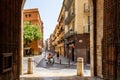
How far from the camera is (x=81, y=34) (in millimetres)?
30781

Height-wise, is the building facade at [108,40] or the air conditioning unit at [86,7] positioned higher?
the air conditioning unit at [86,7]

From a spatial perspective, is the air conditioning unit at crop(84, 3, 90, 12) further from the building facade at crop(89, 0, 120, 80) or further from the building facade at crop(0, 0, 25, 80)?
the building facade at crop(0, 0, 25, 80)

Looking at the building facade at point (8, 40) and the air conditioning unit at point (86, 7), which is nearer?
the building facade at point (8, 40)

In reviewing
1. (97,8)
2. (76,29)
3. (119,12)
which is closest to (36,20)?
(76,29)

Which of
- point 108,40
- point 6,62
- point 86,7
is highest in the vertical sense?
point 86,7

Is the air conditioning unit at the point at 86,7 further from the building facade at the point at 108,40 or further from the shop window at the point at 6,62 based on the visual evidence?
the shop window at the point at 6,62

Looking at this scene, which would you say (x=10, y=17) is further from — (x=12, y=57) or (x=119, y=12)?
(x=119, y=12)

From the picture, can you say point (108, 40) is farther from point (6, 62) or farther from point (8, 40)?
point (6, 62)

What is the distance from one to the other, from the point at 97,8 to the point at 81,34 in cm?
1654

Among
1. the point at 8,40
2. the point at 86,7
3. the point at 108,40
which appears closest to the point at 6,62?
the point at 8,40

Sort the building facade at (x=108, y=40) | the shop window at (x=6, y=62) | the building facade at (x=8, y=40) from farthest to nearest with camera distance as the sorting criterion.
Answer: the building facade at (x=108, y=40) → the shop window at (x=6, y=62) → the building facade at (x=8, y=40)

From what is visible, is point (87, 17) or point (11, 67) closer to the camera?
point (11, 67)

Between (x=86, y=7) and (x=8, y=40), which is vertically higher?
(x=86, y=7)

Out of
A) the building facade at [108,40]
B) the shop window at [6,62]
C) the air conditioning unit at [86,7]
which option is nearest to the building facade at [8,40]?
the shop window at [6,62]
